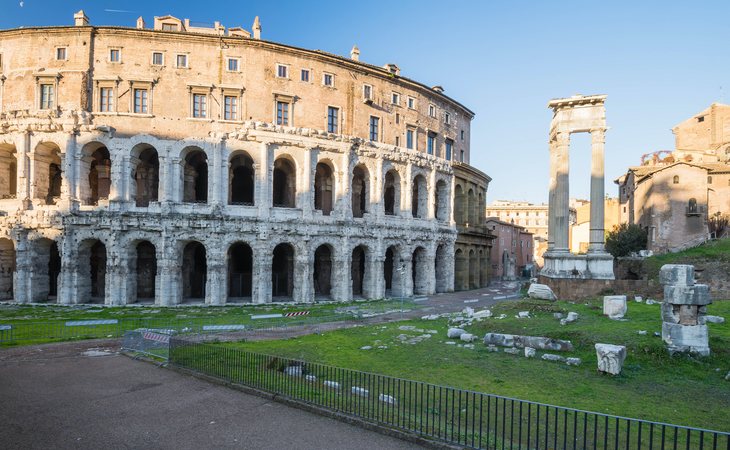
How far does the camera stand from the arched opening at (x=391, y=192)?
35.1 metres

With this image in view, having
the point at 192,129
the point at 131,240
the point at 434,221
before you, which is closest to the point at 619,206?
the point at 434,221

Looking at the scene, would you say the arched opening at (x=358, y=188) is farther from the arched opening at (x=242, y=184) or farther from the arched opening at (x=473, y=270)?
the arched opening at (x=473, y=270)

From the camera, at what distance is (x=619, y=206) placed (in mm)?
52719

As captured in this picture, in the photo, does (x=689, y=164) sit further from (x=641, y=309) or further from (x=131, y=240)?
(x=131, y=240)

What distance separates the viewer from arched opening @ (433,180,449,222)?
39531 mm

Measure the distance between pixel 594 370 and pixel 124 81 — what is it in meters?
31.3

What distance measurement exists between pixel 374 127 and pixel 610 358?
26.5m

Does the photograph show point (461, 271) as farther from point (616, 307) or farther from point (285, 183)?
point (616, 307)

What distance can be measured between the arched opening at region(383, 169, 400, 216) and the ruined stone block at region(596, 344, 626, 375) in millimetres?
24768

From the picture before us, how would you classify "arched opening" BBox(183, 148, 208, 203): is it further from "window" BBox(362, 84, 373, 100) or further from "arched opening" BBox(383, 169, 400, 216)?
"arched opening" BBox(383, 169, 400, 216)

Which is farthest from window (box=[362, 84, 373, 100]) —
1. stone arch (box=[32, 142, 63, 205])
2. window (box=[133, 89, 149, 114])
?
stone arch (box=[32, 142, 63, 205])

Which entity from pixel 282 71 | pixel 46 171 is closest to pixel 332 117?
pixel 282 71

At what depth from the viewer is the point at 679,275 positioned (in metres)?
12.0

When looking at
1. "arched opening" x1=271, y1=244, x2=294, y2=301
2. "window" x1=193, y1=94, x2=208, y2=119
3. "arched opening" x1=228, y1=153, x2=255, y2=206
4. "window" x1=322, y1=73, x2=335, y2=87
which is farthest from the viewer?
"arched opening" x1=228, y1=153, x2=255, y2=206
